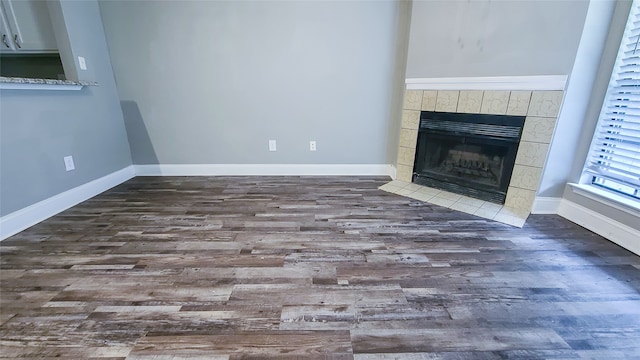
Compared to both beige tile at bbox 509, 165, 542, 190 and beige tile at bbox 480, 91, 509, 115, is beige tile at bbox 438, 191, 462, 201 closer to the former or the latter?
beige tile at bbox 509, 165, 542, 190

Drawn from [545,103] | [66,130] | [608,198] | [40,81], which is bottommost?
[608,198]

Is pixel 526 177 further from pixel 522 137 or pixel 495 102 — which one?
pixel 495 102

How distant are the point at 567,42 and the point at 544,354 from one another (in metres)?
2.10

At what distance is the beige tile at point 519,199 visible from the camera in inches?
90.1

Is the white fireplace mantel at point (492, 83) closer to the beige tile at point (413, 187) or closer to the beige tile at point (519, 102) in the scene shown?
the beige tile at point (519, 102)

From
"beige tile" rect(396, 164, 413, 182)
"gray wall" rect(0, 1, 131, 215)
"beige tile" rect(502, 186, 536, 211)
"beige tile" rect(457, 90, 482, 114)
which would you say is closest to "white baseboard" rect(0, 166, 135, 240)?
"gray wall" rect(0, 1, 131, 215)

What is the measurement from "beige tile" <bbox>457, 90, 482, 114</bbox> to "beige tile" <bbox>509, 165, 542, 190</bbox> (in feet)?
2.05

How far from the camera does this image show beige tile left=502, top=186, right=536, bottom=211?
2289 mm

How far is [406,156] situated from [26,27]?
12.7 ft

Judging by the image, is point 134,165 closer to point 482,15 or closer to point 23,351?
point 23,351

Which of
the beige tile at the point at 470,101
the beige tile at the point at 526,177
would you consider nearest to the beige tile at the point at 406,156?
the beige tile at the point at 470,101

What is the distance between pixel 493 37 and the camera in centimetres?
224

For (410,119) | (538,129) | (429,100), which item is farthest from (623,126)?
(410,119)

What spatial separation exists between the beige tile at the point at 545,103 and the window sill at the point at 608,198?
2.02ft
